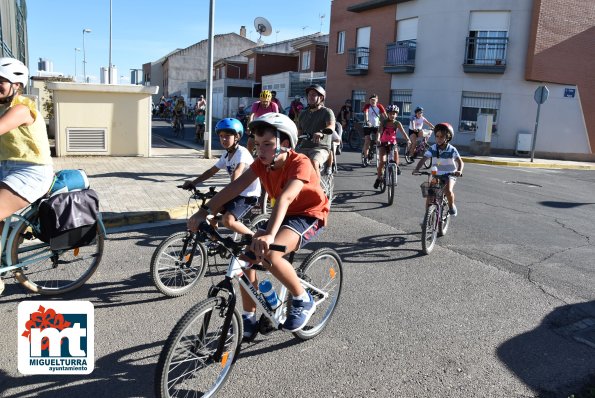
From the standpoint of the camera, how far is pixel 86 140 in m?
13.2

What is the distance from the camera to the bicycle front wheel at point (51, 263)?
443cm

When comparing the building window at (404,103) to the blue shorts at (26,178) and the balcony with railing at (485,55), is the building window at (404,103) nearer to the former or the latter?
the balcony with railing at (485,55)

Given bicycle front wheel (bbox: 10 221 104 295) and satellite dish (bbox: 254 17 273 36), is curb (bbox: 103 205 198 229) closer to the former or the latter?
bicycle front wheel (bbox: 10 221 104 295)

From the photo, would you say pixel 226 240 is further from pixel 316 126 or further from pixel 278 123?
pixel 316 126

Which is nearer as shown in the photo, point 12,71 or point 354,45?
point 12,71

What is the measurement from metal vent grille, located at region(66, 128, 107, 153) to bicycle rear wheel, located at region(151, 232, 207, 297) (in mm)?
9587

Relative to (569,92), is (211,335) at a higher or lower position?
lower

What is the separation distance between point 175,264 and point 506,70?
2164 cm

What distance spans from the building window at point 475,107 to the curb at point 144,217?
61.1ft

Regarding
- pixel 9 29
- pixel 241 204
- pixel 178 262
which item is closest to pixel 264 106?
pixel 241 204

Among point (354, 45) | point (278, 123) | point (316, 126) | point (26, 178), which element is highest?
point (354, 45)

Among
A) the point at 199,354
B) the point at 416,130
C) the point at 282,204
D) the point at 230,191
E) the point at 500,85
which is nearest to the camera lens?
the point at 199,354

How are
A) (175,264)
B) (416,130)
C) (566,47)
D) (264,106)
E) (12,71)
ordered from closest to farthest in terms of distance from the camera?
1. (12,71)
2. (175,264)
3. (264,106)
4. (416,130)
5. (566,47)

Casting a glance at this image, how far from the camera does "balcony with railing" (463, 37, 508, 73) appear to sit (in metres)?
22.7
